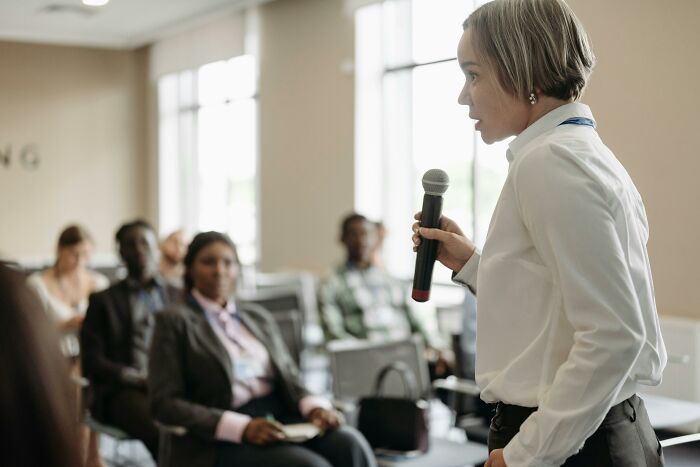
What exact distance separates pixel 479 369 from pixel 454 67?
5.91 meters

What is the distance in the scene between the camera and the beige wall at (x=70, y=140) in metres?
11.1

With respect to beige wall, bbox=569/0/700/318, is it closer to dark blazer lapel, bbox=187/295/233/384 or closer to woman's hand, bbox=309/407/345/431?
woman's hand, bbox=309/407/345/431

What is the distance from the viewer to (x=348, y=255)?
584 centimetres

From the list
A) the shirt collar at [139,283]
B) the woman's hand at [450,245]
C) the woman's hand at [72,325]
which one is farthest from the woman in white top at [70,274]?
the woman's hand at [450,245]

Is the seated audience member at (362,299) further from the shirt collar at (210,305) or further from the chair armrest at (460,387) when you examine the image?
the shirt collar at (210,305)

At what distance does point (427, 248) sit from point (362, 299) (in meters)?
3.98

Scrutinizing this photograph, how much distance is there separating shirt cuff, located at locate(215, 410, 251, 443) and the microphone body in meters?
1.67

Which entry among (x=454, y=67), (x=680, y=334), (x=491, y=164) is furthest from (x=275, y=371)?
(x=454, y=67)

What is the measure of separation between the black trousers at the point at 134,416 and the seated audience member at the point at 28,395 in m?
3.39

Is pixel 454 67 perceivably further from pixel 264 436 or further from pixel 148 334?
pixel 264 436

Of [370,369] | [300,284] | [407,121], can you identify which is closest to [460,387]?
[370,369]

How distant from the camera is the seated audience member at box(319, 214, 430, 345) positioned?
18.1ft

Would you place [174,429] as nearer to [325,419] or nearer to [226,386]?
[226,386]

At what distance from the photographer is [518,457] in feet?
4.25
